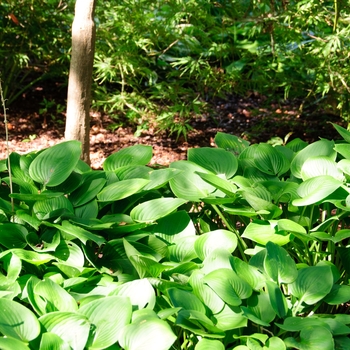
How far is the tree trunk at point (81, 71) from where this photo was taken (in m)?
3.43

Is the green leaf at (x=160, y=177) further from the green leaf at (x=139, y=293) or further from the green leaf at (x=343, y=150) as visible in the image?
the green leaf at (x=343, y=150)

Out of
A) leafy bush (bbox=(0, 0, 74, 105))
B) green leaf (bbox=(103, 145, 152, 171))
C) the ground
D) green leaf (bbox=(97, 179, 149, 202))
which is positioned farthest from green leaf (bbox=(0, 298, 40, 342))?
leafy bush (bbox=(0, 0, 74, 105))

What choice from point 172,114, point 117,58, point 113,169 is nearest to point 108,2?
point 117,58

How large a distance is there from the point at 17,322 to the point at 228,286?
1.77 feet

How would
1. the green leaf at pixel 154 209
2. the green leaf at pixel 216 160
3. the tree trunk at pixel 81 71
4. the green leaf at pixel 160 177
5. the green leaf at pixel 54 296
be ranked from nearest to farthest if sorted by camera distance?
the green leaf at pixel 54 296, the green leaf at pixel 154 209, the green leaf at pixel 160 177, the green leaf at pixel 216 160, the tree trunk at pixel 81 71

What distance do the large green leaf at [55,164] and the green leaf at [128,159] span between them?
0.63 feet

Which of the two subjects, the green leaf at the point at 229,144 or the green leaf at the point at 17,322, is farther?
the green leaf at the point at 229,144

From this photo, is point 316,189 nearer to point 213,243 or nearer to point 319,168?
point 319,168

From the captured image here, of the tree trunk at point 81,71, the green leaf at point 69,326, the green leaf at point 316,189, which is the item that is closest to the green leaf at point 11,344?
the green leaf at point 69,326

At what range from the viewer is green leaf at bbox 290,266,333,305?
4.61 feet

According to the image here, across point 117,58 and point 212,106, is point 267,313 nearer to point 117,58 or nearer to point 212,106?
point 117,58

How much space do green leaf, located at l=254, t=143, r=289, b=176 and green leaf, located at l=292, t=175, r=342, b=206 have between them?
24 cm

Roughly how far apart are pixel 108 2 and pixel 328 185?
413cm

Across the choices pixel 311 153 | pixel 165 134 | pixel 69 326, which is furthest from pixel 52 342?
pixel 165 134
